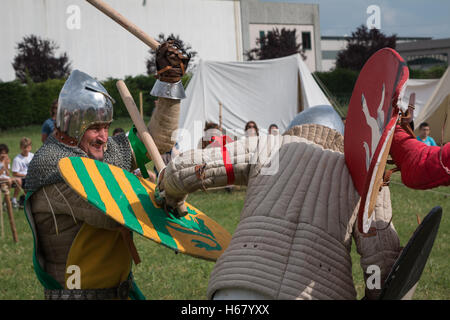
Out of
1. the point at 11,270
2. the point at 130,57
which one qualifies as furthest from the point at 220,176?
the point at 130,57

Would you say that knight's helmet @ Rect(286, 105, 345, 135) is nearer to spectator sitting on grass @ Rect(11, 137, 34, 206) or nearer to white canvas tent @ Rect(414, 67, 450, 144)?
spectator sitting on grass @ Rect(11, 137, 34, 206)

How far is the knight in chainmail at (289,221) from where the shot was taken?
1.58 m

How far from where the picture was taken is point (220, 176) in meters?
1.86

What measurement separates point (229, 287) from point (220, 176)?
1.48ft

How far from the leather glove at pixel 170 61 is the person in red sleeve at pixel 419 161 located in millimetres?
1057

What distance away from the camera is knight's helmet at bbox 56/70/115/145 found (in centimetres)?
229

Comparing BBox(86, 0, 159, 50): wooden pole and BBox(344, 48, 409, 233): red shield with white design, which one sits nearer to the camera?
BBox(344, 48, 409, 233): red shield with white design

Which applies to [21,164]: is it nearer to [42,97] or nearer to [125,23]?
[125,23]

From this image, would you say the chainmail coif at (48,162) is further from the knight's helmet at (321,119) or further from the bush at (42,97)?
the bush at (42,97)

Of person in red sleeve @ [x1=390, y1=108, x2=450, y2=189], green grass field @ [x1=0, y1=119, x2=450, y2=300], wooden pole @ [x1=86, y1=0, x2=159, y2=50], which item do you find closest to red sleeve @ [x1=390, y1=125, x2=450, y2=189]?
person in red sleeve @ [x1=390, y1=108, x2=450, y2=189]

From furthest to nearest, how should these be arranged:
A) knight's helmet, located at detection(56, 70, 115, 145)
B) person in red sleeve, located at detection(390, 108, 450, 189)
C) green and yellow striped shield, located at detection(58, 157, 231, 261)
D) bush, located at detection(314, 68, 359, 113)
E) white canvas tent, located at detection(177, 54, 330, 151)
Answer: bush, located at detection(314, 68, 359, 113), white canvas tent, located at detection(177, 54, 330, 151), knight's helmet, located at detection(56, 70, 115, 145), green and yellow striped shield, located at detection(58, 157, 231, 261), person in red sleeve, located at detection(390, 108, 450, 189)

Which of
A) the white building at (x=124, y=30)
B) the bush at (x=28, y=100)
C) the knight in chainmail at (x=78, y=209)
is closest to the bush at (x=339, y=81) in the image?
the white building at (x=124, y=30)
